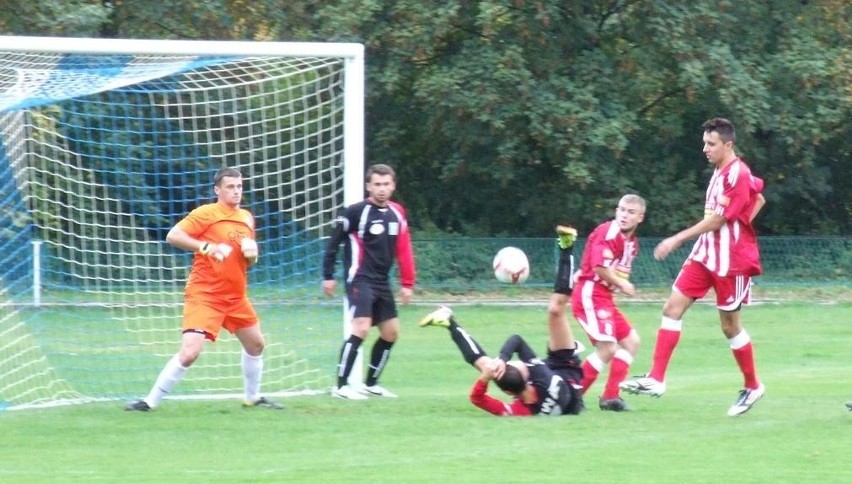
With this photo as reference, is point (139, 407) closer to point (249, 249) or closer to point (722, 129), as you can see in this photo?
point (249, 249)

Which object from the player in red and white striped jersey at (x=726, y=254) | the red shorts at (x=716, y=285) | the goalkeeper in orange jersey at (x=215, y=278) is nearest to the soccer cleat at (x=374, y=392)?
the goalkeeper in orange jersey at (x=215, y=278)

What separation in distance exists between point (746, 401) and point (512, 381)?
1.63 meters

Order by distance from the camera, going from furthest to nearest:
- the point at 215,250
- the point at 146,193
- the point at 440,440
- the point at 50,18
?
the point at 50,18, the point at 146,193, the point at 215,250, the point at 440,440

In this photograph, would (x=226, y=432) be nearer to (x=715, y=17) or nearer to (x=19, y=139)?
(x=19, y=139)

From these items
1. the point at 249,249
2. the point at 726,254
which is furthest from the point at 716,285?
the point at 249,249

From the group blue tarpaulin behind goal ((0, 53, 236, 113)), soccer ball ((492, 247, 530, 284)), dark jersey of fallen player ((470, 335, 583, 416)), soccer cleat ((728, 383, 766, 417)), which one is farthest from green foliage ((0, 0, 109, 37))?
soccer cleat ((728, 383, 766, 417))

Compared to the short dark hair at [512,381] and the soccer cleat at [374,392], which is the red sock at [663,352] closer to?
the short dark hair at [512,381]

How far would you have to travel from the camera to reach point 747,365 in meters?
9.55

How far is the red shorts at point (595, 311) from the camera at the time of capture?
9.85 meters

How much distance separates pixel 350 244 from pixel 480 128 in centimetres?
1508

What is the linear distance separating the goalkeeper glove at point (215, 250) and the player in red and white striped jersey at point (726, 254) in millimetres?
2938

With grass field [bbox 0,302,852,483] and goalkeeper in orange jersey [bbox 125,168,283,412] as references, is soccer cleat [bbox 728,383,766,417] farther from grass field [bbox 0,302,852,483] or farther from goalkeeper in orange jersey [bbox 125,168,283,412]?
goalkeeper in orange jersey [bbox 125,168,283,412]

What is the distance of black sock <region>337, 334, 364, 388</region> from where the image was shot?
34.6 ft

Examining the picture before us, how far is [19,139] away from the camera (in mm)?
11797
